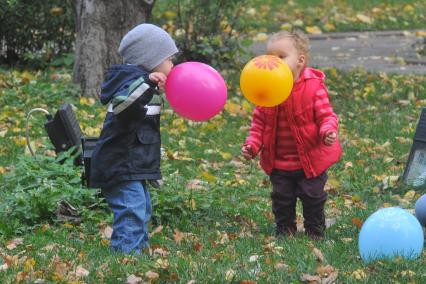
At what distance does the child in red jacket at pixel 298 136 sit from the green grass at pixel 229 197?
34 cm

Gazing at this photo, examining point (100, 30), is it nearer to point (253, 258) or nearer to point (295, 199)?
point (295, 199)

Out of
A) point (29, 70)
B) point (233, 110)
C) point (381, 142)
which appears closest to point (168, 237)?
point (381, 142)

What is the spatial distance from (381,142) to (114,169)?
4.54 metres

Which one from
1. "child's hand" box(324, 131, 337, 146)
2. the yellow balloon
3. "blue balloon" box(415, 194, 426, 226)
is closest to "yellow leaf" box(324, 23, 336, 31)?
"blue balloon" box(415, 194, 426, 226)

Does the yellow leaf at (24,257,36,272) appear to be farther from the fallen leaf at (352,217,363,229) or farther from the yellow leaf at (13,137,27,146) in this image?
the yellow leaf at (13,137,27,146)

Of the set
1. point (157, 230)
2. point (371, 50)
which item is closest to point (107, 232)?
point (157, 230)

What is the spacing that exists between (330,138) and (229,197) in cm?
180

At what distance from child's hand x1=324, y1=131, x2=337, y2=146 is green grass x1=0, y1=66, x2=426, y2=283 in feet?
1.97

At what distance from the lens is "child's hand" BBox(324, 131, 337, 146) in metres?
A: 5.48

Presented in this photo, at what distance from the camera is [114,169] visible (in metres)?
5.20

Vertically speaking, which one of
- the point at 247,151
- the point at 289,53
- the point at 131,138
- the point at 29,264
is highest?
the point at 289,53

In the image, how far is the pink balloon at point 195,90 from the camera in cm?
511

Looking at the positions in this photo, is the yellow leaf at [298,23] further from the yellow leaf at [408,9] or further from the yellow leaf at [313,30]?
the yellow leaf at [408,9]

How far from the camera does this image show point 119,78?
17.0ft
